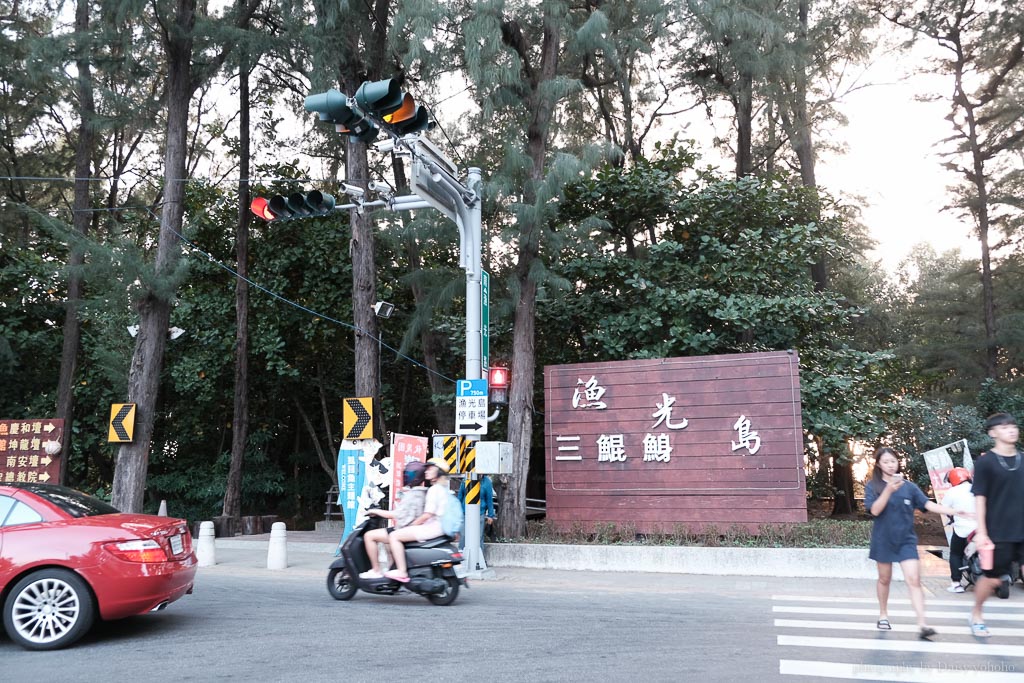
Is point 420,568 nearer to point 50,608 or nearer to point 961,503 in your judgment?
point 50,608

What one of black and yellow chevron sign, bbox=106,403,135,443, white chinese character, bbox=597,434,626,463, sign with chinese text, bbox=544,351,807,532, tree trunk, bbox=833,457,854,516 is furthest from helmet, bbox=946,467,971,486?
black and yellow chevron sign, bbox=106,403,135,443

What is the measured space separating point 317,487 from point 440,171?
17.0 m

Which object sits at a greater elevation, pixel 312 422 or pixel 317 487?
pixel 312 422

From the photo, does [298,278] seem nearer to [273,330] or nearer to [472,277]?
[273,330]

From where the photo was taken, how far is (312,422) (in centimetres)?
2480

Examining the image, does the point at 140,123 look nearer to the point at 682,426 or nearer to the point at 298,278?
the point at 298,278

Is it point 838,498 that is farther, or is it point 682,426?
point 838,498

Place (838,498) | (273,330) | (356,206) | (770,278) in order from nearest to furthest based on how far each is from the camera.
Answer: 1. (356,206)
2. (770,278)
3. (273,330)
4. (838,498)

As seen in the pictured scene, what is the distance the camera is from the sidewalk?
37.6 feet

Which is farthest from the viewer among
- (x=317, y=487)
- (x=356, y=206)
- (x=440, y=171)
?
(x=317, y=487)

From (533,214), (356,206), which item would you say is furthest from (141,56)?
(533,214)

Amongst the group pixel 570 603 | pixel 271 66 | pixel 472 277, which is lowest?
pixel 570 603

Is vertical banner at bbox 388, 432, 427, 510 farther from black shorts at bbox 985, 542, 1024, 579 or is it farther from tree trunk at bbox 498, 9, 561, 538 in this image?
black shorts at bbox 985, 542, 1024, 579

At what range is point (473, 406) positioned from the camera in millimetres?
11828
